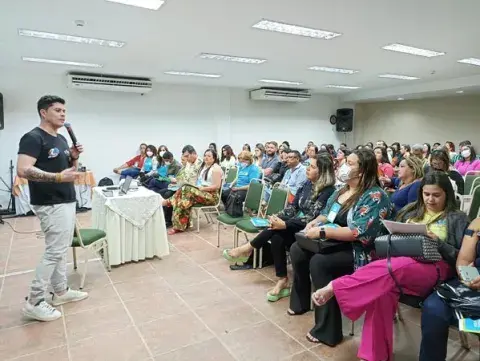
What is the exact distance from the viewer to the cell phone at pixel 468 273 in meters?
1.63

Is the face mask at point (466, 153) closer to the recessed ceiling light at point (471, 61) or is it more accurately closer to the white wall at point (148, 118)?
the recessed ceiling light at point (471, 61)

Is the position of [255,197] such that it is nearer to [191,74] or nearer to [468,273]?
[468,273]

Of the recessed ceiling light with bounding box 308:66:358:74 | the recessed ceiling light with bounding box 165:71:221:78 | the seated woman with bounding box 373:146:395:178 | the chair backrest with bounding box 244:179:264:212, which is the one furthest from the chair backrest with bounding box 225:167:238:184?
the recessed ceiling light with bounding box 308:66:358:74

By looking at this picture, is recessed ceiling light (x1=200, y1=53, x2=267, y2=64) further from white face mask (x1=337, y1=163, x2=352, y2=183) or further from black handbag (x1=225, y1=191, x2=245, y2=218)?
white face mask (x1=337, y1=163, x2=352, y2=183)

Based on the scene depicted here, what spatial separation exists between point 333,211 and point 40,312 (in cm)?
214

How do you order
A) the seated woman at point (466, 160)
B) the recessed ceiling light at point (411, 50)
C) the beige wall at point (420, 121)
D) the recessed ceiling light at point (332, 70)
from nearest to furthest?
the recessed ceiling light at point (411, 50) → the seated woman at point (466, 160) → the recessed ceiling light at point (332, 70) → the beige wall at point (420, 121)

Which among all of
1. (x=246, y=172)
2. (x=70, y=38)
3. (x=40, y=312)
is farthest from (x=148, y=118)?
(x=40, y=312)

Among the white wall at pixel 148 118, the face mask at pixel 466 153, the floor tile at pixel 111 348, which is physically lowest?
the floor tile at pixel 111 348

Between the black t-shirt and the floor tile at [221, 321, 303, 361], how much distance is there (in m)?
1.48

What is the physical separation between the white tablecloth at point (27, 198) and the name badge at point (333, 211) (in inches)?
193

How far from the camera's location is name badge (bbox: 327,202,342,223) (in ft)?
7.76

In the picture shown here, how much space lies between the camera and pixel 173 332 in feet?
7.57

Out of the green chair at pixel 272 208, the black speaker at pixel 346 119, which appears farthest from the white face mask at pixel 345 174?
the black speaker at pixel 346 119

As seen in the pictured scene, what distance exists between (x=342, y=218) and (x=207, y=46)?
339 cm
